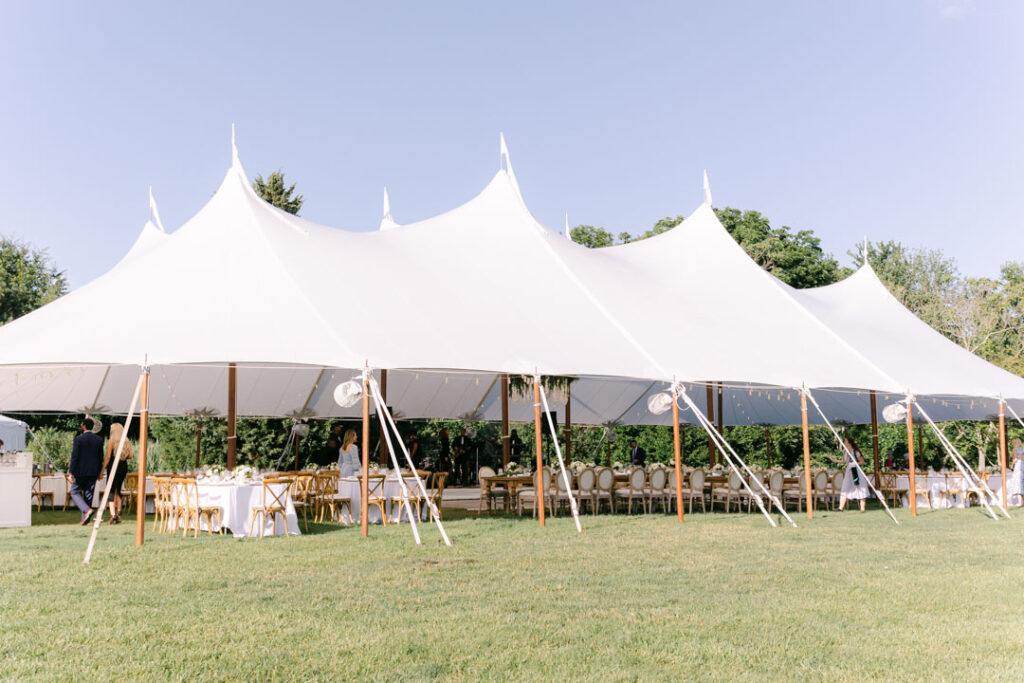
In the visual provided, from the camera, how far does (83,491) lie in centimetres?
1266

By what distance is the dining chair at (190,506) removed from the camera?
36.1 feet

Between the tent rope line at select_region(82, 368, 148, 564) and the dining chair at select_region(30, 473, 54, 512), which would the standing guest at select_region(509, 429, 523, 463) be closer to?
the dining chair at select_region(30, 473, 54, 512)

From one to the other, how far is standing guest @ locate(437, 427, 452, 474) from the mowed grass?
11.9m

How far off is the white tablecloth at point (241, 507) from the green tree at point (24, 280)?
23.7 meters

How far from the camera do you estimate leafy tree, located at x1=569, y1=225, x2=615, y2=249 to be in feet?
123

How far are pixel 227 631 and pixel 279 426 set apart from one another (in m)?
16.1

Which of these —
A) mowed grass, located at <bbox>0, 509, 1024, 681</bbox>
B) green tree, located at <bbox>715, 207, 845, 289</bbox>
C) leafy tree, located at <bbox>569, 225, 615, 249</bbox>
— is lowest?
mowed grass, located at <bbox>0, 509, 1024, 681</bbox>

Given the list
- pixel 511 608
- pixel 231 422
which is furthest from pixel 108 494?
pixel 511 608

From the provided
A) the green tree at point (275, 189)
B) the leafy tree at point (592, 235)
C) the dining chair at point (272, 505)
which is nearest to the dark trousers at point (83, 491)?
the dining chair at point (272, 505)

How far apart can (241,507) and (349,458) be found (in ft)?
7.58

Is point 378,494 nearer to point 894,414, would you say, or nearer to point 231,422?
point 231,422

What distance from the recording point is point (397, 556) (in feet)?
29.5

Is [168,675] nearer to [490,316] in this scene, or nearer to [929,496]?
[490,316]

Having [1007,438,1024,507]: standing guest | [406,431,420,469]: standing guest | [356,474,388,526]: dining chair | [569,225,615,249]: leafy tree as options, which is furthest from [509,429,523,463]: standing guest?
[569,225,615,249]: leafy tree
